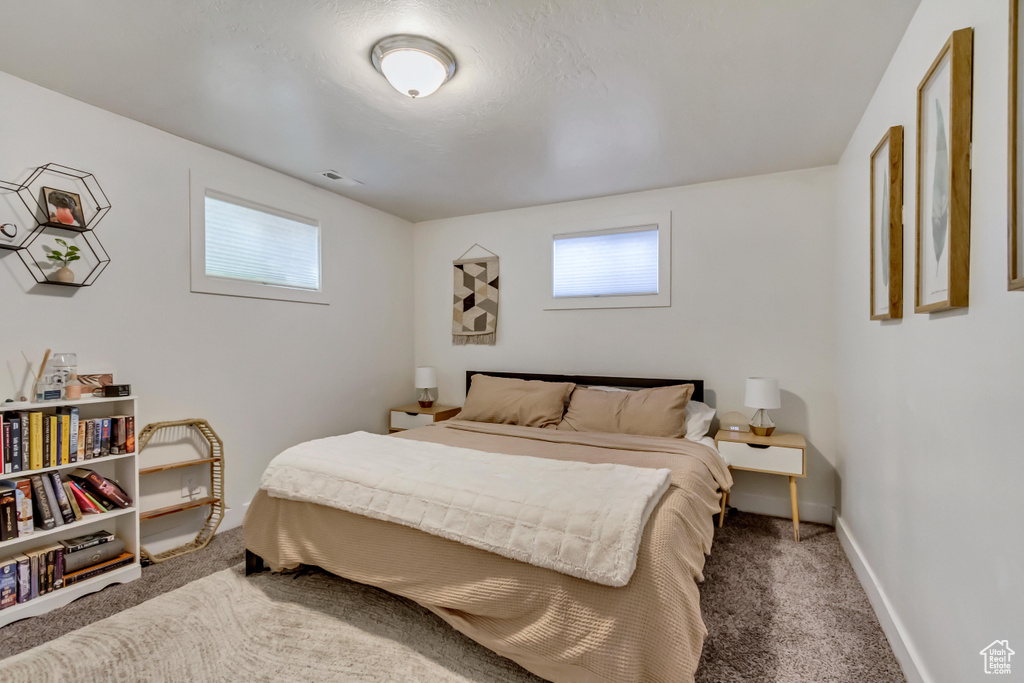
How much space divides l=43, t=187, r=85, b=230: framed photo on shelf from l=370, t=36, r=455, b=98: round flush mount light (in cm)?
175

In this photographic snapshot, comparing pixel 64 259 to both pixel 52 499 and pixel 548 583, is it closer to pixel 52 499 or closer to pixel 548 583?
pixel 52 499

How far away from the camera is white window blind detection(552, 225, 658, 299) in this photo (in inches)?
147

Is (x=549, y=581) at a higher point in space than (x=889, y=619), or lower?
higher

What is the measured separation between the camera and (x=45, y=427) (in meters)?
2.12

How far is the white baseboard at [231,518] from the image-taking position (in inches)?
118

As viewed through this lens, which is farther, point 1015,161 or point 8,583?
point 8,583

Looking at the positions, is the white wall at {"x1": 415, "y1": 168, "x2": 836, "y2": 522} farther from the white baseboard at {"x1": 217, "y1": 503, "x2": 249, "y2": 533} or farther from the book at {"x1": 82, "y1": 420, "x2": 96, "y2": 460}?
the book at {"x1": 82, "y1": 420, "x2": 96, "y2": 460}

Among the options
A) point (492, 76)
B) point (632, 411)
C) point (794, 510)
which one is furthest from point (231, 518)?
point (794, 510)

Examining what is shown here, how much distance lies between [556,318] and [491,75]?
2.28 metres

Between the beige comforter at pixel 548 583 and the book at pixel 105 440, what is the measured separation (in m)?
0.80

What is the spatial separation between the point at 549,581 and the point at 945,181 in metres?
1.76

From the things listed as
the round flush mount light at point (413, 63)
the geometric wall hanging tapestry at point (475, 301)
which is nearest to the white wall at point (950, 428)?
the round flush mount light at point (413, 63)

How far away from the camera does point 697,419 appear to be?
3.17m

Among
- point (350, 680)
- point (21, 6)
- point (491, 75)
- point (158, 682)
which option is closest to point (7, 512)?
point (158, 682)
